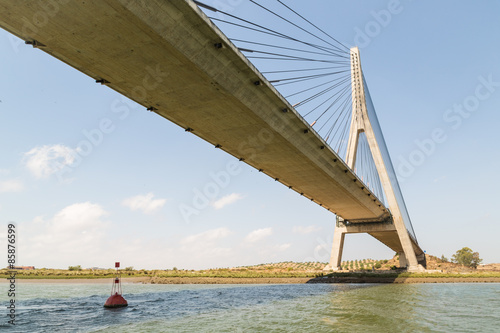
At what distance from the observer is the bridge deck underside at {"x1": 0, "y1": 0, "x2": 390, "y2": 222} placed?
1132 cm

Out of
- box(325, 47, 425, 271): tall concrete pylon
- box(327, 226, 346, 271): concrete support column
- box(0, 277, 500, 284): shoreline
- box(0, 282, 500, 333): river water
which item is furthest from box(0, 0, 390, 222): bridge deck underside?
box(327, 226, 346, 271): concrete support column

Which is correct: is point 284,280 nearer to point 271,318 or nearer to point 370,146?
point 370,146

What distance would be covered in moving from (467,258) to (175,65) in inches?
4971

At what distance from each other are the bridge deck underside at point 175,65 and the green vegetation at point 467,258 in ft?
366

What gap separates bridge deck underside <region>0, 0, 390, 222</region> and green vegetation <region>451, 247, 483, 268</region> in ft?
366

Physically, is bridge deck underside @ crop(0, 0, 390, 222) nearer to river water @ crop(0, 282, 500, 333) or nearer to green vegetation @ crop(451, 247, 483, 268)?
river water @ crop(0, 282, 500, 333)

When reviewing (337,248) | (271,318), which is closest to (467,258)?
(337,248)

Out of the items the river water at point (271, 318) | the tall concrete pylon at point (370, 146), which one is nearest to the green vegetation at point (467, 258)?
the tall concrete pylon at point (370, 146)

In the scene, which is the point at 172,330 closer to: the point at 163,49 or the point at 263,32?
the point at 163,49

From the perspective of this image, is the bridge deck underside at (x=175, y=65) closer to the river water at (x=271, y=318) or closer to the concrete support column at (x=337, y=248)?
the river water at (x=271, y=318)

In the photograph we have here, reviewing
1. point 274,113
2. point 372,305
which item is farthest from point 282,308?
point 274,113

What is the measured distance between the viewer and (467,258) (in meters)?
112

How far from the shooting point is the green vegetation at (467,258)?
364 ft

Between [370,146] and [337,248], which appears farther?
[337,248]
